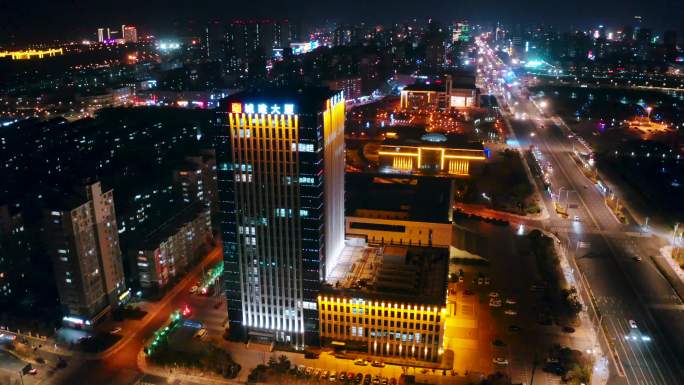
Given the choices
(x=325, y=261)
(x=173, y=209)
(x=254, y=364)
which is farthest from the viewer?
(x=173, y=209)

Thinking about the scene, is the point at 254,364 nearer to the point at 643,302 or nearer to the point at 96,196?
the point at 96,196

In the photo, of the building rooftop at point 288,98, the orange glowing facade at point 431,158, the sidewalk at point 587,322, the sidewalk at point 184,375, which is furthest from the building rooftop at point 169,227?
the orange glowing facade at point 431,158

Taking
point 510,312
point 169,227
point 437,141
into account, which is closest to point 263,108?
point 169,227

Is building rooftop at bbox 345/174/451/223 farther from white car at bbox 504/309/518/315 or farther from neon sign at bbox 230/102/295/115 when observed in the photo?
neon sign at bbox 230/102/295/115

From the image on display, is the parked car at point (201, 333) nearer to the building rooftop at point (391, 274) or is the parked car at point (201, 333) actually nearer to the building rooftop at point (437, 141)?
the building rooftop at point (391, 274)

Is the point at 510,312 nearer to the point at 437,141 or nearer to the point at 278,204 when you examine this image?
the point at 278,204

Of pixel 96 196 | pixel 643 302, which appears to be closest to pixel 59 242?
pixel 96 196
